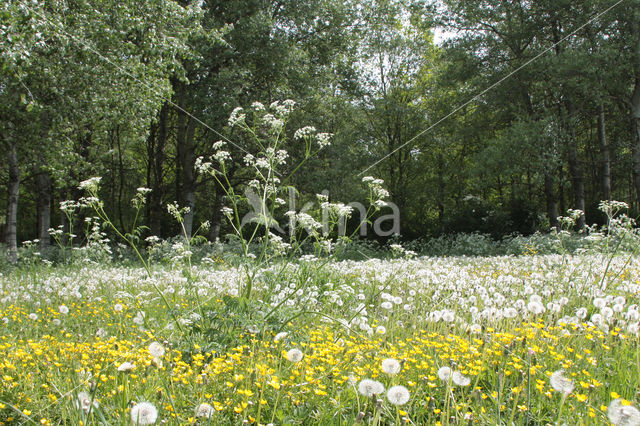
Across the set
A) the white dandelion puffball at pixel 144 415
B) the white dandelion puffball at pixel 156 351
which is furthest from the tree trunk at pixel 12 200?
the white dandelion puffball at pixel 144 415

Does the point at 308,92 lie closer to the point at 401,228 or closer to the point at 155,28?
the point at 155,28

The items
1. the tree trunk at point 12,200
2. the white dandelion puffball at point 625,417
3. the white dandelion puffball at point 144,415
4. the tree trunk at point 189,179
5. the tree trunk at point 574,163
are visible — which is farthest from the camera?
the tree trunk at point 189,179

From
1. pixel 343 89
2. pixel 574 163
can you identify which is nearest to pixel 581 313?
pixel 574 163

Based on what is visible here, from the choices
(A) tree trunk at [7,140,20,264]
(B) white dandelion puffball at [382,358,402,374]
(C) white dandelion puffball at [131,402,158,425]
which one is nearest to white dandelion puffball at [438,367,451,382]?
(B) white dandelion puffball at [382,358,402,374]

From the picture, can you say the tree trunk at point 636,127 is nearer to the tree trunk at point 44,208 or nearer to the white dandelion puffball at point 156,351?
the white dandelion puffball at point 156,351

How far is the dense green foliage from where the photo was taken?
34.0 ft

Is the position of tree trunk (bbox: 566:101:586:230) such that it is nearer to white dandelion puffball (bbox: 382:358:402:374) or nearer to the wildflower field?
the wildflower field

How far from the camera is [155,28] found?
438 inches

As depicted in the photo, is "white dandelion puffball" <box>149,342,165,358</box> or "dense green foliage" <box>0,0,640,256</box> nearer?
"white dandelion puffball" <box>149,342,165,358</box>

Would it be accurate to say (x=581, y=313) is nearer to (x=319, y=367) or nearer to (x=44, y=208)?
(x=319, y=367)

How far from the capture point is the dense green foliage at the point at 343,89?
34.0ft

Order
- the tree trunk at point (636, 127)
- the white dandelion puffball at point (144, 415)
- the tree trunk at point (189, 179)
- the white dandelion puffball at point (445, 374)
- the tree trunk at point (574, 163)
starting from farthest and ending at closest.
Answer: the tree trunk at point (189, 179)
the tree trunk at point (574, 163)
the tree trunk at point (636, 127)
the white dandelion puffball at point (445, 374)
the white dandelion puffball at point (144, 415)

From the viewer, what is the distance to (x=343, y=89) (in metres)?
22.0

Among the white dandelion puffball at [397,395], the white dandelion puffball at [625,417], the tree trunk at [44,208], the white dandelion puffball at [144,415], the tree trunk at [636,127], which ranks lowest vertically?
the white dandelion puffball at [144,415]
